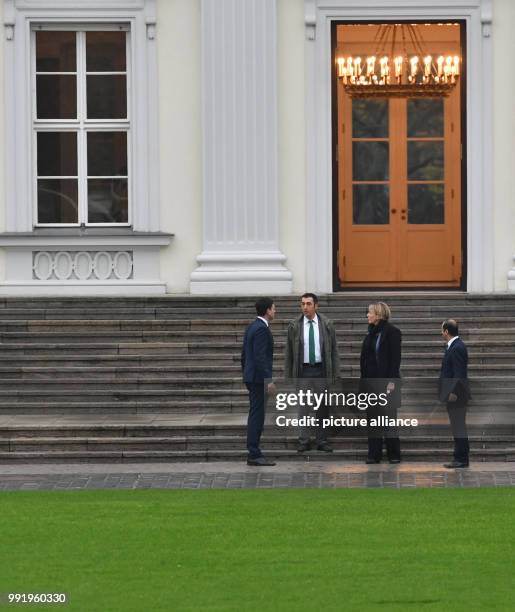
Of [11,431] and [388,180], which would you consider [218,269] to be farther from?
[11,431]

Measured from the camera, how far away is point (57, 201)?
84.6 feet

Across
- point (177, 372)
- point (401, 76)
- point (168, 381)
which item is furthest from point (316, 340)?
point (401, 76)

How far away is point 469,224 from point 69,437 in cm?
747

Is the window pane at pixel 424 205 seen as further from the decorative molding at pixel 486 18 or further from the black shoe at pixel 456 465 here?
the black shoe at pixel 456 465

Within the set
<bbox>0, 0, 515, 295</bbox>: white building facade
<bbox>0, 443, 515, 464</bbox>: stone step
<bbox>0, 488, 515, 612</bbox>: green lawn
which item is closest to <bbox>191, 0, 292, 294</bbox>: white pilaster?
<bbox>0, 0, 515, 295</bbox>: white building facade

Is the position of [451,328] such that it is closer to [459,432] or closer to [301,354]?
[459,432]

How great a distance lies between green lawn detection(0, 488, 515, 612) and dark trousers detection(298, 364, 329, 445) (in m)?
2.21

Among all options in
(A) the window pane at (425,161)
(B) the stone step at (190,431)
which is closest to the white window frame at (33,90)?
(A) the window pane at (425,161)

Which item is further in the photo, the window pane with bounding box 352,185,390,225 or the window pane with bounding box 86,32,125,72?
the window pane with bounding box 352,185,390,225

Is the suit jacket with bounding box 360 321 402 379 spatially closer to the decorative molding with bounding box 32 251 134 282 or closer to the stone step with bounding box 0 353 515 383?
the stone step with bounding box 0 353 515 383

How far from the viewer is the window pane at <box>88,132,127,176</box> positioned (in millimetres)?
25781

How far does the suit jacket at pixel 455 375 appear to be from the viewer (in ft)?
63.2

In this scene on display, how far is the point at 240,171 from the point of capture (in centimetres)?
2531

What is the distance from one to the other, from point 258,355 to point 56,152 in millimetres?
7171
